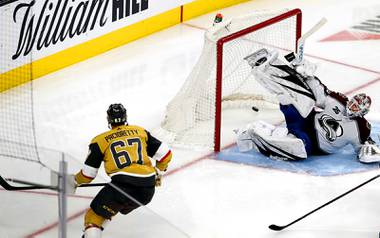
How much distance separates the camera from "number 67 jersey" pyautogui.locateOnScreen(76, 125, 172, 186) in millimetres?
5992

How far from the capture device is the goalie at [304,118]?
731cm

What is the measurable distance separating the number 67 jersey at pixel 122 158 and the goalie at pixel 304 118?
1.45 meters

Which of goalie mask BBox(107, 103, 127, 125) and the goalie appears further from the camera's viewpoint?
the goalie

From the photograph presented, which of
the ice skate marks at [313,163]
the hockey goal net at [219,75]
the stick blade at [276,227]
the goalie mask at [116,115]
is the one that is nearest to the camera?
the goalie mask at [116,115]

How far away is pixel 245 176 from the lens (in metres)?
7.20

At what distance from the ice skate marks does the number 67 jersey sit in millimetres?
1427

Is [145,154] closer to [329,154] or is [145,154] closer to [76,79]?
[329,154]

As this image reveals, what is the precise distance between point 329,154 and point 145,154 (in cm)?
179

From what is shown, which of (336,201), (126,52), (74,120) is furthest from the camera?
(126,52)

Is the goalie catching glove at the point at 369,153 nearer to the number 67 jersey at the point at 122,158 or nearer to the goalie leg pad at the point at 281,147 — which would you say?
the goalie leg pad at the point at 281,147

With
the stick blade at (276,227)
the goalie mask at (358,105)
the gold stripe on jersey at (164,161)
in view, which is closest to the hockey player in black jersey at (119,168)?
the gold stripe on jersey at (164,161)

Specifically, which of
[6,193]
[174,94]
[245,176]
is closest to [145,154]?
[6,193]

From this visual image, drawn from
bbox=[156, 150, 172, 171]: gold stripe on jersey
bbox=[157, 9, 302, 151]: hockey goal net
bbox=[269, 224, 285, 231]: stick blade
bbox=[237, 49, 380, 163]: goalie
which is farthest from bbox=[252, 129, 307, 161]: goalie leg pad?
bbox=[156, 150, 172, 171]: gold stripe on jersey

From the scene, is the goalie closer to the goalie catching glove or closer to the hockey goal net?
the goalie catching glove
